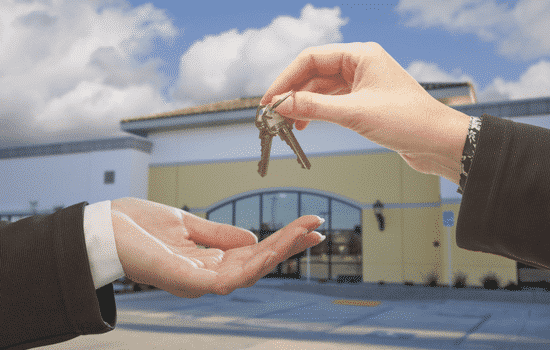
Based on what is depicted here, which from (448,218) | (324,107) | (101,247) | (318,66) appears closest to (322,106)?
(324,107)

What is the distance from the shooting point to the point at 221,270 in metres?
1.60

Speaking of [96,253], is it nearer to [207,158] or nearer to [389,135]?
[389,135]

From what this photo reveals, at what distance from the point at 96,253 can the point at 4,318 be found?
0.99 feet

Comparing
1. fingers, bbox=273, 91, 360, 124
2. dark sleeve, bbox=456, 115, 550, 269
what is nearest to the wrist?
dark sleeve, bbox=456, 115, 550, 269

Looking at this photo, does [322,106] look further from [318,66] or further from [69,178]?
[69,178]

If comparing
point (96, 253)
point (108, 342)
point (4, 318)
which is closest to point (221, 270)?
point (96, 253)

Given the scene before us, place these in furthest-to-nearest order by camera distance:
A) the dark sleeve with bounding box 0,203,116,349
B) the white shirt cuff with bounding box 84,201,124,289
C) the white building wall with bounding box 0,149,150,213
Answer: the white building wall with bounding box 0,149,150,213, the white shirt cuff with bounding box 84,201,124,289, the dark sleeve with bounding box 0,203,116,349

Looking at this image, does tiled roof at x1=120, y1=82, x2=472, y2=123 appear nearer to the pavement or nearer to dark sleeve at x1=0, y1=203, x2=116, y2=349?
the pavement

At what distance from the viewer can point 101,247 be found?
1.43m

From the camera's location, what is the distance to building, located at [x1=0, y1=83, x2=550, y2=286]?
16.1 metres

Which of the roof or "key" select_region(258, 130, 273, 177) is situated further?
the roof

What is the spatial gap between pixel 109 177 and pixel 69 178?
7.75ft

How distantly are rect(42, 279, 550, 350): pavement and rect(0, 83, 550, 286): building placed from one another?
6.79ft

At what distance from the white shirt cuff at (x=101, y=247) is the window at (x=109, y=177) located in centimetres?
1941
